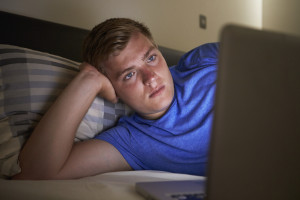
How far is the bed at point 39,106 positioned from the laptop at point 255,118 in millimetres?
306

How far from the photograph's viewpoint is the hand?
109 centimetres

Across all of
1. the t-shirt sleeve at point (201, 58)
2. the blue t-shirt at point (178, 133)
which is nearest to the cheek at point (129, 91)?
the blue t-shirt at point (178, 133)

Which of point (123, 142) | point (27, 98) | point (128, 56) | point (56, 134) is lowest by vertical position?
point (123, 142)

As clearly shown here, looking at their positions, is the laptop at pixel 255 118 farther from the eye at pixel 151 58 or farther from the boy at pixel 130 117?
the eye at pixel 151 58

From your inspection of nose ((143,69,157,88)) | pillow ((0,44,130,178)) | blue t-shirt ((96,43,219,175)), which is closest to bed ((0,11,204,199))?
pillow ((0,44,130,178))

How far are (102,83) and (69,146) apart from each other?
276 mm

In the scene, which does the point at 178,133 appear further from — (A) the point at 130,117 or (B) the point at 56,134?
(B) the point at 56,134

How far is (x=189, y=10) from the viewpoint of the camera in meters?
2.24

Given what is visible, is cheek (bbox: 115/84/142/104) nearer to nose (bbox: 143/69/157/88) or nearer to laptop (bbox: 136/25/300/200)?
nose (bbox: 143/69/157/88)

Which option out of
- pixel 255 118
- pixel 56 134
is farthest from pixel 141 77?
pixel 255 118

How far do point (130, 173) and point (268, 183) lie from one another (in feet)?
1.93

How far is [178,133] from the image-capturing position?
1044mm

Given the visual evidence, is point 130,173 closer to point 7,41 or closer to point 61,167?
point 61,167

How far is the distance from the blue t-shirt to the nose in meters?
0.13
